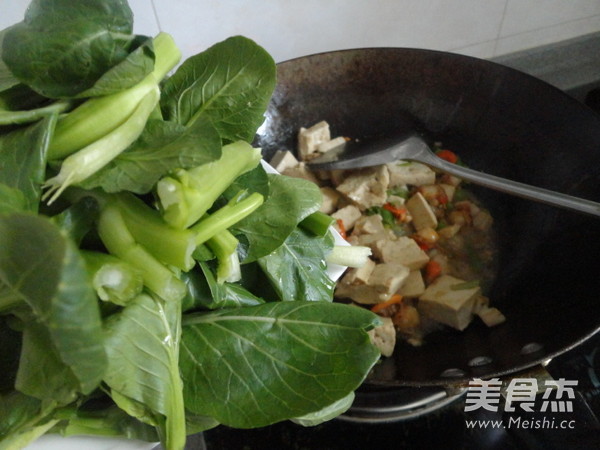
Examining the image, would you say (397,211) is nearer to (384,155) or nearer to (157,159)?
(384,155)

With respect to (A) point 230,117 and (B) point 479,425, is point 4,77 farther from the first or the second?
(B) point 479,425

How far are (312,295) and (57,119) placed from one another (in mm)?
352

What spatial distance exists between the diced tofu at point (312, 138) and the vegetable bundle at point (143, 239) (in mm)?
504

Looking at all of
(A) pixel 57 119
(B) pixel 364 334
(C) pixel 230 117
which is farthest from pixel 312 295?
(A) pixel 57 119

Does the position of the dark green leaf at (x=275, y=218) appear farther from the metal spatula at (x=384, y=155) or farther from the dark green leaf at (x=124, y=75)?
the metal spatula at (x=384, y=155)

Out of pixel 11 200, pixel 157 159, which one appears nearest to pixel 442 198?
pixel 157 159

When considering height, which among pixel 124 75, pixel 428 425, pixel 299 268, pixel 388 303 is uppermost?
pixel 124 75

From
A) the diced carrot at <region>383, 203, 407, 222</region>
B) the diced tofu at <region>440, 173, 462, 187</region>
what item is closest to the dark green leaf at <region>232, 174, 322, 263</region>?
the diced carrot at <region>383, 203, 407, 222</region>

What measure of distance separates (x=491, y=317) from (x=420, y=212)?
0.28m

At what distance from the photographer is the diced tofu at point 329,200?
1.02 meters

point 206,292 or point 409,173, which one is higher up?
point 206,292

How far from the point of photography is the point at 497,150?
1.03 metres

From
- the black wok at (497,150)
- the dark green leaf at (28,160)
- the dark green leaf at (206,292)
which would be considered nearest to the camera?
the dark green leaf at (28,160)

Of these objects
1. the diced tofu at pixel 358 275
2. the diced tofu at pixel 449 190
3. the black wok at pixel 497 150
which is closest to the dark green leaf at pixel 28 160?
the black wok at pixel 497 150
